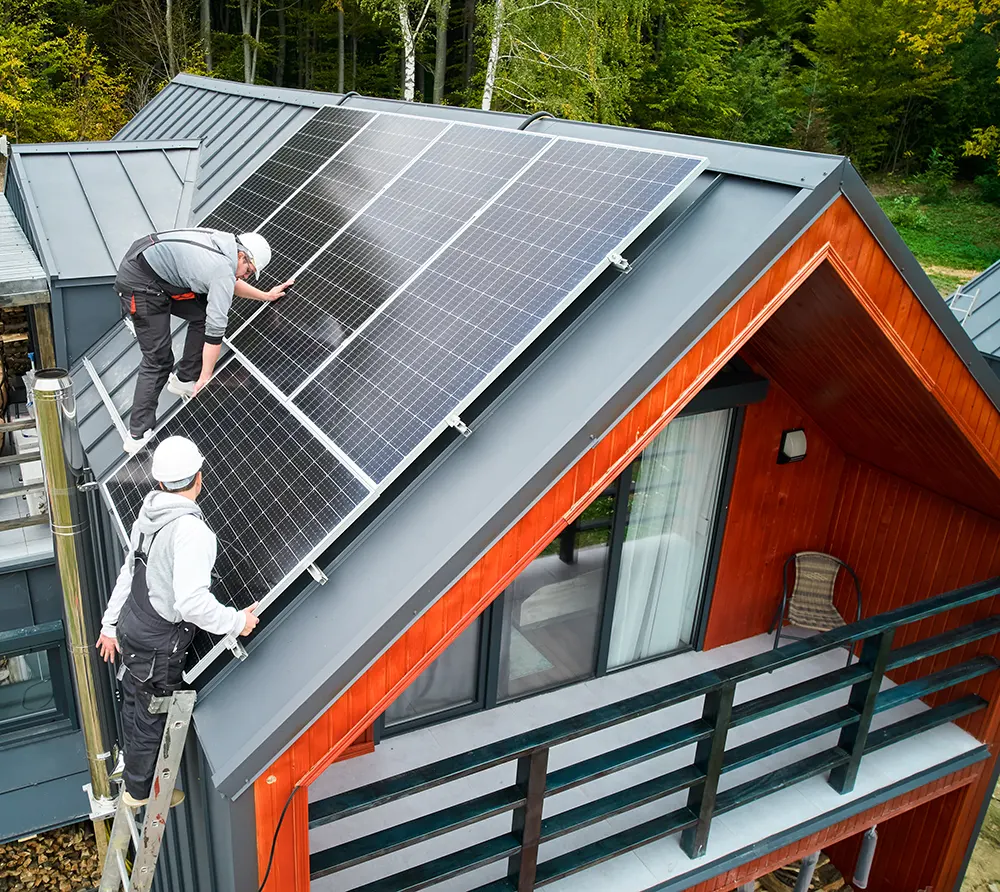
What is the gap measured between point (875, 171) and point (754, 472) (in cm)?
3932

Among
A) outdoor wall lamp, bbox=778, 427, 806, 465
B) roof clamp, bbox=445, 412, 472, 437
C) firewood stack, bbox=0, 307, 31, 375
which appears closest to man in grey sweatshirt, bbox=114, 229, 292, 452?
roof clamp, bbox=445, 412, 472, 437

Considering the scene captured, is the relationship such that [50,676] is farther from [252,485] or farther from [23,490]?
[252,485]

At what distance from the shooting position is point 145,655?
415cm

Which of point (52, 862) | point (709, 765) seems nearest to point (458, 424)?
point (709, 765)

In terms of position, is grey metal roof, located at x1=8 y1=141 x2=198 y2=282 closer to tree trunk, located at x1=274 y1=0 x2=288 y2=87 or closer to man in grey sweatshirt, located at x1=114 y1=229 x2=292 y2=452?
man in grey sweatshirt, located at x1=114 y1=229 x2=292 y2=452

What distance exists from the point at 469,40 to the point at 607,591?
30920mm

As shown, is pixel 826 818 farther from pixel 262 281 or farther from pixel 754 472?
pixel 262 281

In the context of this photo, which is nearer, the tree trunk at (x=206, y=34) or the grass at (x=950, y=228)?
the grass at (x=950, y=228)

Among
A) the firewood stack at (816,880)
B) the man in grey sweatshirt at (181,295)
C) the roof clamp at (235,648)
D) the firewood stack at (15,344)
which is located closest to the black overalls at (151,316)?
the man in grey sweatshirt at (181,295)

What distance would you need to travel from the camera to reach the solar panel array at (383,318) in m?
4.28

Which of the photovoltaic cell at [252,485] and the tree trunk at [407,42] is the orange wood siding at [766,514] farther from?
the tree trunk at [407,42]

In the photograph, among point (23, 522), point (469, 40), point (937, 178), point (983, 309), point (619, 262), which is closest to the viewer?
point (619, 262)

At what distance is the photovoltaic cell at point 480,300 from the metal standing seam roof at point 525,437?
224 millimetres

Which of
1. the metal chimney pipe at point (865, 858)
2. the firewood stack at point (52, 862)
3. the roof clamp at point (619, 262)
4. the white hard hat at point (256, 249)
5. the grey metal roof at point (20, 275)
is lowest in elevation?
the firewood stack at point (52, 862)
